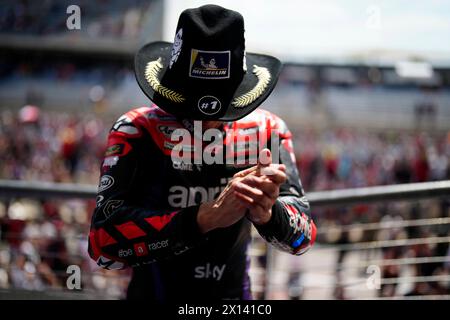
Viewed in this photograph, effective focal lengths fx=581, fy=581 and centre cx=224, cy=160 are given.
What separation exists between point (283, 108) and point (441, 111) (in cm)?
738

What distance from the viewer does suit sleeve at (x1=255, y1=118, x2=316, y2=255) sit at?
1.83m

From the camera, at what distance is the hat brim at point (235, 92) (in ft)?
6.29

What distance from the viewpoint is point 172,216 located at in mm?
1866

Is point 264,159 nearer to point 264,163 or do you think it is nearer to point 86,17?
point 264,163

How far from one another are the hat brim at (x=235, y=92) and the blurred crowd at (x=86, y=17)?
25441mm

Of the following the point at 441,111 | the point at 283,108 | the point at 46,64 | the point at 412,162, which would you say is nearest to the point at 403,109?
the point at 441,111

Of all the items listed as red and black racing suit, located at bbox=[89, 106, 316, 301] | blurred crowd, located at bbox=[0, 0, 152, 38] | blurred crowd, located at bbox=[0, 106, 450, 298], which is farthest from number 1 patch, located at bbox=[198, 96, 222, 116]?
blurred crowd, located at bbox=[0, 0, 152, 38]

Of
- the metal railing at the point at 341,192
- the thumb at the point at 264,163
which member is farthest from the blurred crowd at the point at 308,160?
the thumb at the point at 264,163

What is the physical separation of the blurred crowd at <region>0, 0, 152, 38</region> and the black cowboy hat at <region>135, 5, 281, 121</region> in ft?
84.2

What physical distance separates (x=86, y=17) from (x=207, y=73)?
2711 centimetres

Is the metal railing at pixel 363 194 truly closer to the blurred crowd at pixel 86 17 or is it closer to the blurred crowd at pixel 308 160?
the blurred crowd at pixel 308 160

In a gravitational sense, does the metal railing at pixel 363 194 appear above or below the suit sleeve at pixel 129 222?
below

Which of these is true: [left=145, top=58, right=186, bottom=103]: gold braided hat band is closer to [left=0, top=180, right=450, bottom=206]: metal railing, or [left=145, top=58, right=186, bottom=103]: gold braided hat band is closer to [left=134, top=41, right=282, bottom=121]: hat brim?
[left=134, top=41, right=282, bottom=121]: hat brim
